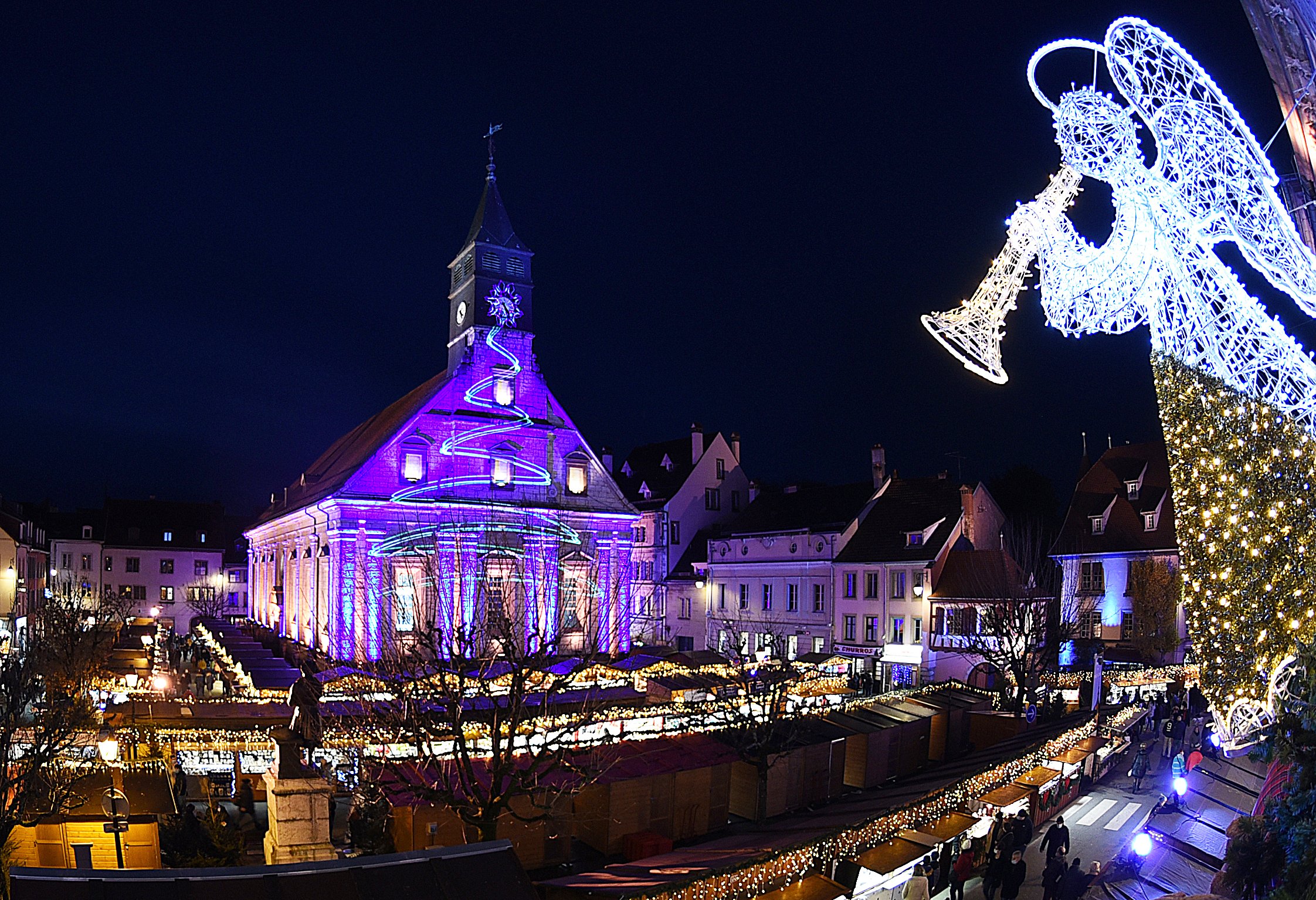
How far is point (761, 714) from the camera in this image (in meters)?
27.2

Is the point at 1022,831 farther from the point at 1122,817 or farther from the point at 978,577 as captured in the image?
the point at 978,577

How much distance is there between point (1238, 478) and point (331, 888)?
10.4 metres

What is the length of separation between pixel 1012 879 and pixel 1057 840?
4.45 feet

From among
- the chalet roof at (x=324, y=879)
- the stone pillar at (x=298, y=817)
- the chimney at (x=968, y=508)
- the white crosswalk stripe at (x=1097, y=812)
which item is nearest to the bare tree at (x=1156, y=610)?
the chimney at (x=968, y=508)

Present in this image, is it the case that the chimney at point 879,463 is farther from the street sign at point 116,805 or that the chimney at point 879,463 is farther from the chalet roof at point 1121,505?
the street sign at point 116,805

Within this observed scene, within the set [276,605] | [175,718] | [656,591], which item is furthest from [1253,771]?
[276,605]

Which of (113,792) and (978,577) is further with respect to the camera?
(978,577)

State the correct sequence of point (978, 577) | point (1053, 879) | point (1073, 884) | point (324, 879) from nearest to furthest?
point (324, 879) < point (1073, 884) < point (1053, 879) < point (978, 577)

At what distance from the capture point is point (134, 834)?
1645cm

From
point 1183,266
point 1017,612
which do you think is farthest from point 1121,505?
point 1183,266

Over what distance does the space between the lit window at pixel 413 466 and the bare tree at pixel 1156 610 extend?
3393 centimetres

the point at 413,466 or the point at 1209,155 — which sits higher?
the point at 1209,155

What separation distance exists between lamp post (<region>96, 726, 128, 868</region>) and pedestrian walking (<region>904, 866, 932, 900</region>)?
13.1 metres

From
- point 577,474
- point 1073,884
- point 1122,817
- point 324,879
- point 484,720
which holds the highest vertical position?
point 577,474
